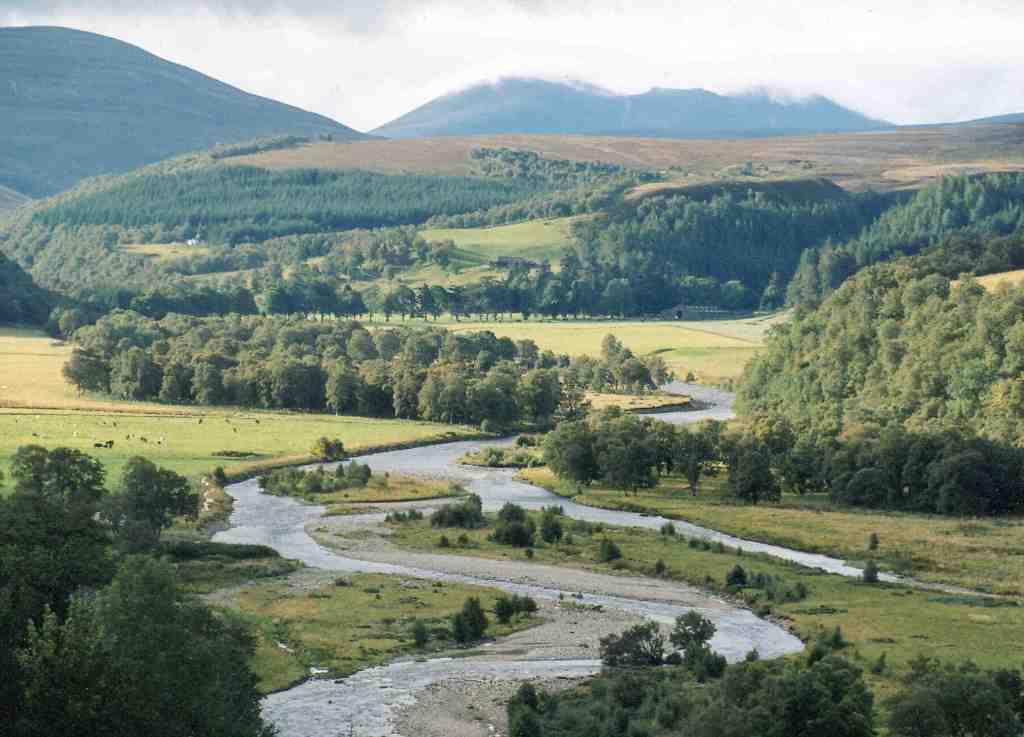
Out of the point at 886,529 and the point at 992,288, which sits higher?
the point at 992,288

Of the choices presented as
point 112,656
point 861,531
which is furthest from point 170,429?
point 112,656

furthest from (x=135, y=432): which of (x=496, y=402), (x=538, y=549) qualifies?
(x=538, y=549)

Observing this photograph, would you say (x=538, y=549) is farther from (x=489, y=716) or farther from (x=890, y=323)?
(x=890, y=323)

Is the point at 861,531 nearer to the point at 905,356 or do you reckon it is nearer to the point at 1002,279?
the point at 905,356

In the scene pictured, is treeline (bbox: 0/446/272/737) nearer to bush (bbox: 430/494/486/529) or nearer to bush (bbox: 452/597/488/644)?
bush (bbox: 452/597/488/644)

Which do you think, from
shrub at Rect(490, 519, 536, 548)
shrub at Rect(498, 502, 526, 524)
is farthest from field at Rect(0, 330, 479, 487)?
shrub at Rect(490, 519, 536, 548)

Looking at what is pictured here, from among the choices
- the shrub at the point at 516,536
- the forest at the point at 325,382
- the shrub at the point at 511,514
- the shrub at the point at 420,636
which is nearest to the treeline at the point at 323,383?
the forest at the point at 325,382
